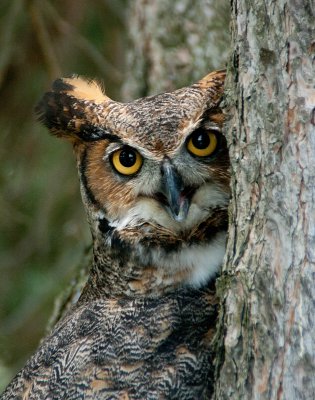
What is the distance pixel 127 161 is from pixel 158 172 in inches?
5.4

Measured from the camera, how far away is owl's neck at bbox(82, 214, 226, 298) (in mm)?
2652

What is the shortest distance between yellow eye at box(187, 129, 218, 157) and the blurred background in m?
1.86

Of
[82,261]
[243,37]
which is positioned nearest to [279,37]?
[243,37]

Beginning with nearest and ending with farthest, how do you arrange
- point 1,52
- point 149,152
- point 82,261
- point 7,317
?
point 149,152
point 82,261
point 1,52
point 7,317

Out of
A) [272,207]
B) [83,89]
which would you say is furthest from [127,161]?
[272,207]

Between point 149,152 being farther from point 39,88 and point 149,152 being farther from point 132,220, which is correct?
point 39,88

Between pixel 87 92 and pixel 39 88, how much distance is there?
2304mm

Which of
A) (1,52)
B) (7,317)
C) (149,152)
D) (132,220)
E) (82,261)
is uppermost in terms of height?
(1,52)

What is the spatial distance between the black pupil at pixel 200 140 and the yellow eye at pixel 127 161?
184mm

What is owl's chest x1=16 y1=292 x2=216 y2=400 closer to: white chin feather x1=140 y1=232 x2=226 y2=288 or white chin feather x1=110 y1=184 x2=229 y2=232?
white chin feather x1=140 y1=232 x2=226 y2=288

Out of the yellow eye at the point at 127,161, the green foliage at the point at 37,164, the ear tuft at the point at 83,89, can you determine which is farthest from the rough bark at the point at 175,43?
the yellow eye at the point at 127,161

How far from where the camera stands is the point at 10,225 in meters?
5.21

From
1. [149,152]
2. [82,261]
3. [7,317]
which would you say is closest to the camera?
[149,152]

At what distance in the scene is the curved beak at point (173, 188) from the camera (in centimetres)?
246
